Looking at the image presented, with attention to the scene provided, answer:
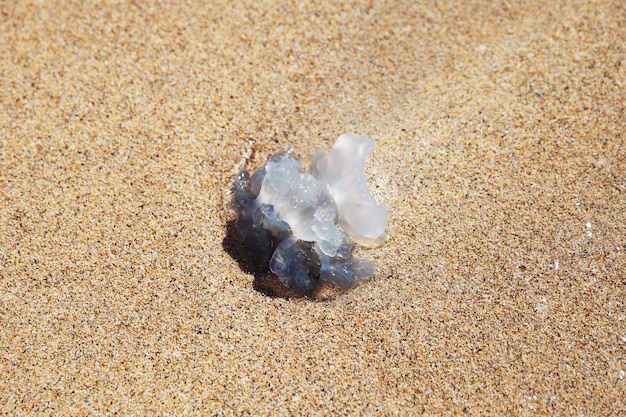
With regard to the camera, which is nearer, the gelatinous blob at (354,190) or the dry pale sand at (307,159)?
the dry pale sand at (307,159)

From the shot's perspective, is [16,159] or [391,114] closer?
[16,159]

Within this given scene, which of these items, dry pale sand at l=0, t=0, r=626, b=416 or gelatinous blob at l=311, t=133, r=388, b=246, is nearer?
dry pale sand at l=0, t=0, r=626, b=416

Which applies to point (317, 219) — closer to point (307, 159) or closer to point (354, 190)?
point (354, 190)

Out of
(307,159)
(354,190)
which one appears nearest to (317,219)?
(354,190)

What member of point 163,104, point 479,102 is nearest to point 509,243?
point 479,102

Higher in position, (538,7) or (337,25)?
(538,7)

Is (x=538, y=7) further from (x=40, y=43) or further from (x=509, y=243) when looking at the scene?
(x=40, y=43)
